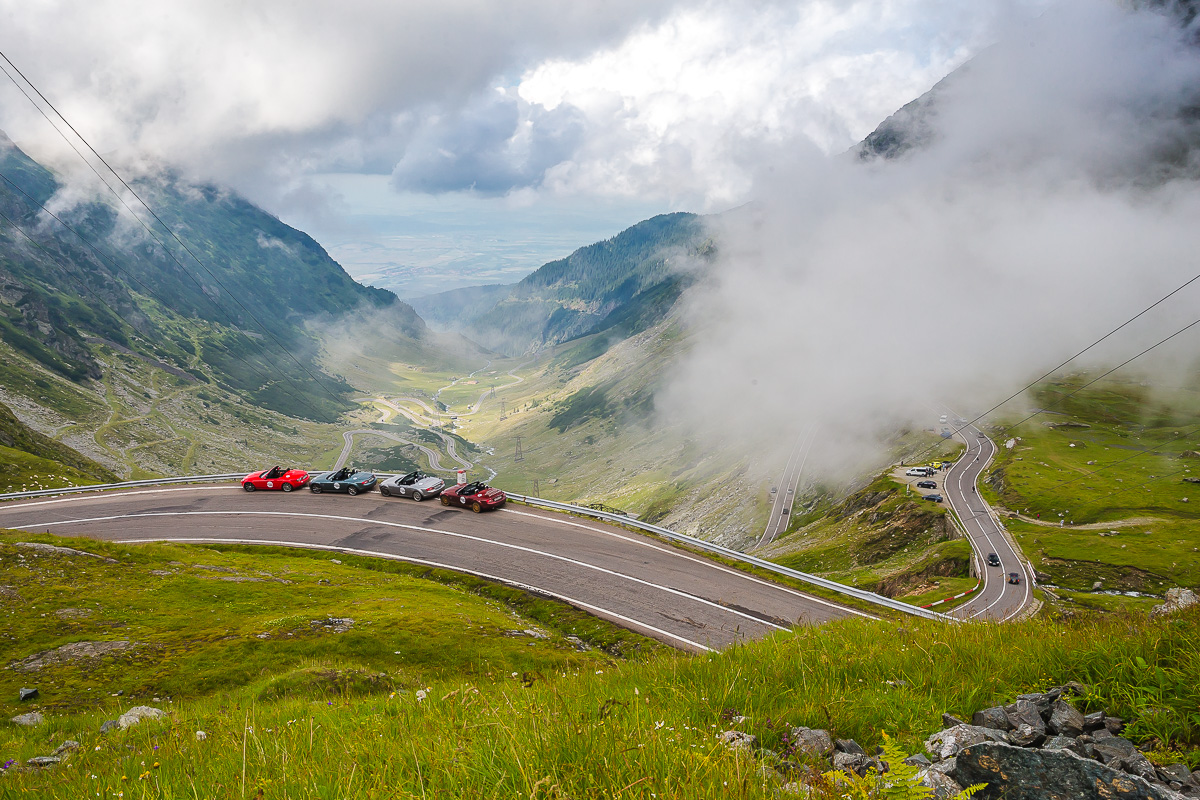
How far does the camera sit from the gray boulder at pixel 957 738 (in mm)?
4660

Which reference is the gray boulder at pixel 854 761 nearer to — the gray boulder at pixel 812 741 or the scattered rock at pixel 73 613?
the gray boulder at pixel 812 741

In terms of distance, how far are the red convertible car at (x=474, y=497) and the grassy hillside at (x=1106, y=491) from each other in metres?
74.3

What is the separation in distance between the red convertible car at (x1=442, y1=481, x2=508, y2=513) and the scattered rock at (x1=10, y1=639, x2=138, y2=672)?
2618 centimetres

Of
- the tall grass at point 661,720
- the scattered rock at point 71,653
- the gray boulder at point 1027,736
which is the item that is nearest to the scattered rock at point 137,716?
the tall grass at point 661,720

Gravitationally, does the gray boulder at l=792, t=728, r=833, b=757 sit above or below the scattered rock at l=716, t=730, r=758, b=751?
below

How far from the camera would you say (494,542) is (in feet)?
132

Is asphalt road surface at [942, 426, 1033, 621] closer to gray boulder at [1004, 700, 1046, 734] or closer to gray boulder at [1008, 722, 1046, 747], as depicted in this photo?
gray boulder at [1004, 700, 1046, 734]

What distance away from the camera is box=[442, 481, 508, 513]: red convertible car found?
4638cm

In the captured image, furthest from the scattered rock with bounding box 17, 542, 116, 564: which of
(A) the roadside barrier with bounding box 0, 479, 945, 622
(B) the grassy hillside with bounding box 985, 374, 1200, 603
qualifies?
(B) the grassy hillside with bounding box 985, 374, 1200, 603

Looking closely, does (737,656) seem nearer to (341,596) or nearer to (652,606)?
(652,606)

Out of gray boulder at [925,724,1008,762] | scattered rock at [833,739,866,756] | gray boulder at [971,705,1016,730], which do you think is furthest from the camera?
gray boulder at [971,705,1016,730]

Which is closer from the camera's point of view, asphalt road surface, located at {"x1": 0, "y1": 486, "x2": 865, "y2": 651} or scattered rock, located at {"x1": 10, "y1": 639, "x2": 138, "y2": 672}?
scattered rock, located at {"x1": 10, "y1": 639, "x2": 138, "y2": 672}

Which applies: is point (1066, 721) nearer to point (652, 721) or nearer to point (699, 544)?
point (652, 721)

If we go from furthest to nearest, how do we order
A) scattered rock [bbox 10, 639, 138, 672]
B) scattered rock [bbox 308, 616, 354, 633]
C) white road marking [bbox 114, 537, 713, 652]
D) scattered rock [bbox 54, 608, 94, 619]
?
white road marking [bbox 114, 537, 713, 652], scattered rock [bbox 308, 616, 354, 633], scattered rock [bbox 54, 608, 94, 619], scattered rock [bbox 10, 639, 138, 672]
